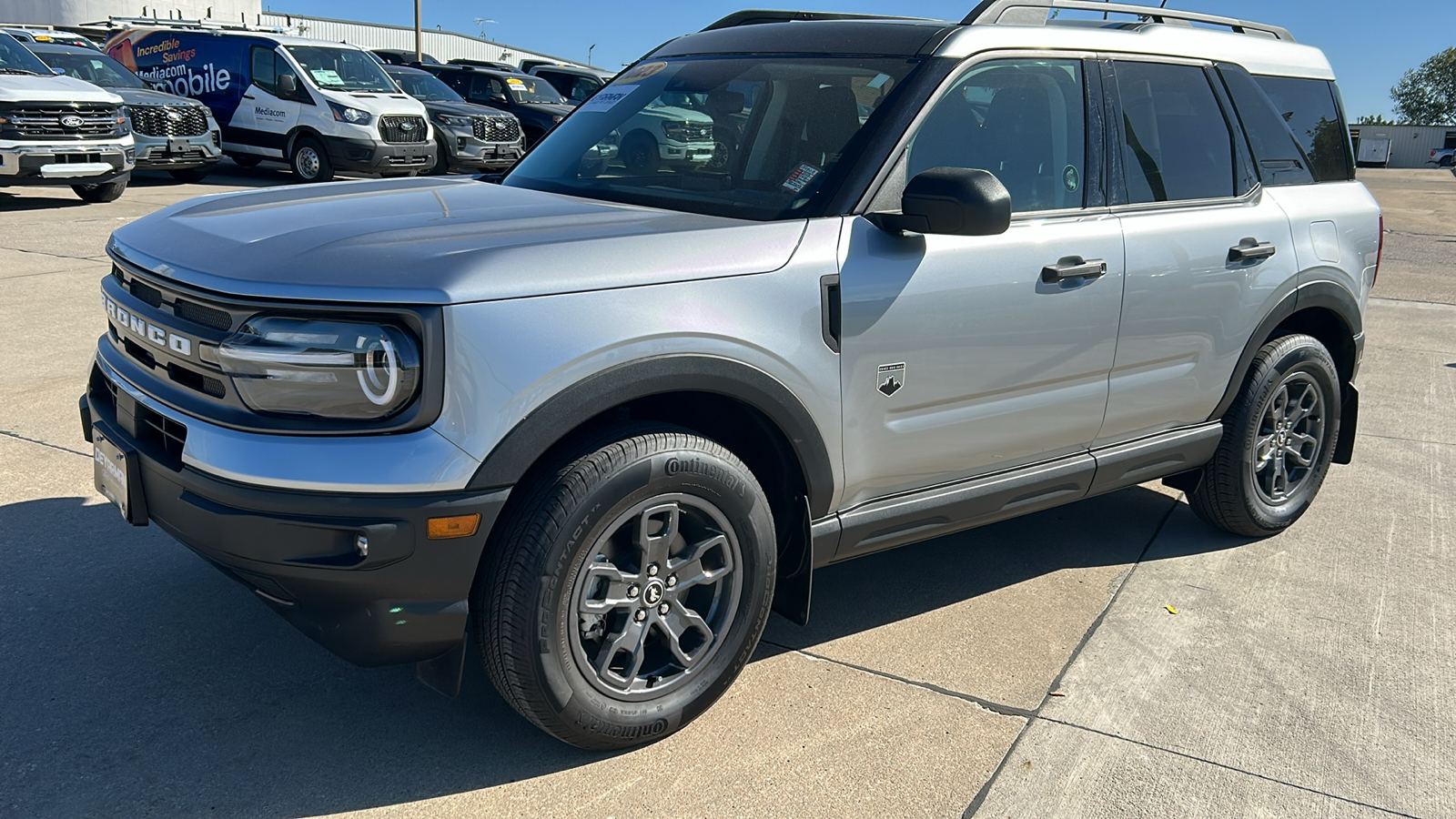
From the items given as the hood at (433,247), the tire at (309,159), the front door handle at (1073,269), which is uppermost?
the hood at (433,247)

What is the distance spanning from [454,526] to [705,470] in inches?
25.8

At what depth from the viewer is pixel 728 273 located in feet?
9.66

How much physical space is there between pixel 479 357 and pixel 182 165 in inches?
588

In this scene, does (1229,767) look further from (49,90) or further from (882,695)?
(49,90)

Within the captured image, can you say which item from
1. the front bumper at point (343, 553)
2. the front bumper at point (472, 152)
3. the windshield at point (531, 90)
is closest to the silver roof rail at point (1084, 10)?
the front bumper at point (343, 553)

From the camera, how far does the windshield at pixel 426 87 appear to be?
62.0 ft

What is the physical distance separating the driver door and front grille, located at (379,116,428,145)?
13.9 metres

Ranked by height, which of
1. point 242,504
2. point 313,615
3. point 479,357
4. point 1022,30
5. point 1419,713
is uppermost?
point 1022,30

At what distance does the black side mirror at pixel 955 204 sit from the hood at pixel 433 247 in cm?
30

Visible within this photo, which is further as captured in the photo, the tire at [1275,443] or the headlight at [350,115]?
the headlight at [350,115]

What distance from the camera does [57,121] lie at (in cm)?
1265

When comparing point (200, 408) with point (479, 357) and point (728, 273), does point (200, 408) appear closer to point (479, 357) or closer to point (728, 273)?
point (479, 357)

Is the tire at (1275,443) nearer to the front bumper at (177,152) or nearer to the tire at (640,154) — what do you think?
the tire at (640,154)

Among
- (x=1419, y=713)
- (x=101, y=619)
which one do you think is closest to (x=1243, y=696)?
(x=1419, y=713)
